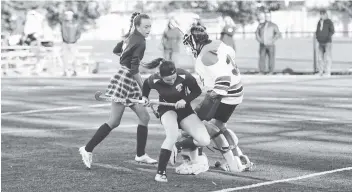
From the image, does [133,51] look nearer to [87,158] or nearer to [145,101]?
[145,101]

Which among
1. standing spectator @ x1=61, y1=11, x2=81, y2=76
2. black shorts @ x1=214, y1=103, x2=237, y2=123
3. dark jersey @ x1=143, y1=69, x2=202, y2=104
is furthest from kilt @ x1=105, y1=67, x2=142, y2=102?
standing spectator @ x1=61, y1=11, x2=81, y2=76

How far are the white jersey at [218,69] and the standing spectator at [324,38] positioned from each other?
14477 millimetres

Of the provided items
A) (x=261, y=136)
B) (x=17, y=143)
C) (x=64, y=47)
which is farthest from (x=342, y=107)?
(x=64, y=47)

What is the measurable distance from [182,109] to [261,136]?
3346 mm

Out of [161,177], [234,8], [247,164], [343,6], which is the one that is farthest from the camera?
[234,8]

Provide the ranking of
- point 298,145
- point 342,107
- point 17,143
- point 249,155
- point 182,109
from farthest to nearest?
point 342,107 → point 17,143 → point 298,145 → point 249,155 → point 182,109

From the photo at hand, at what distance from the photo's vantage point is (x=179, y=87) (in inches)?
365

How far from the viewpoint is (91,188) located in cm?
865

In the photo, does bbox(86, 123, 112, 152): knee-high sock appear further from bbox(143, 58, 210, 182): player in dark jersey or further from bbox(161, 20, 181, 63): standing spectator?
bbox(161, 20, 181, 63): standing spectator

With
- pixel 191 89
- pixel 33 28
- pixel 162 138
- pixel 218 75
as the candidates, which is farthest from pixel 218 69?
pixel 33 28

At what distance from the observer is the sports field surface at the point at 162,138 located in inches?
348

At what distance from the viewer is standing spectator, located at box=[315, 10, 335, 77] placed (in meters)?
23.6

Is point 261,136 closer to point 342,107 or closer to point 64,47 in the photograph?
point 342,107

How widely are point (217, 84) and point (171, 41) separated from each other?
16.1 metres
